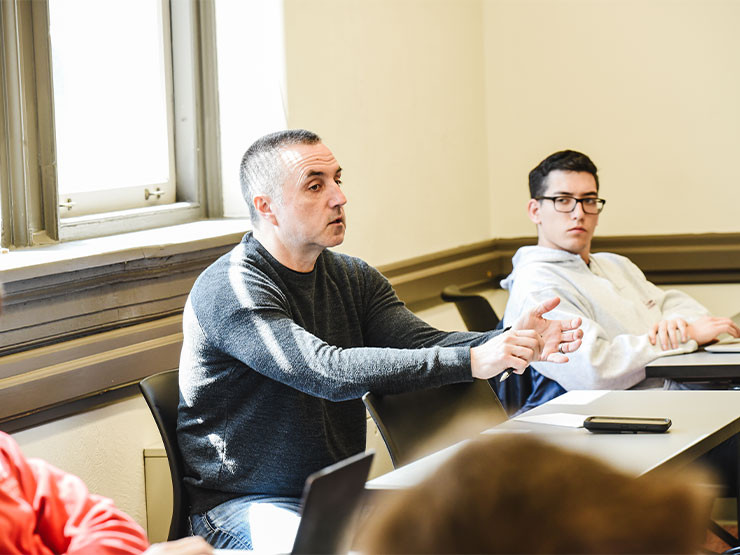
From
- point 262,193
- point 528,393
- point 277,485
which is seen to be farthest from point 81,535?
point 528,393

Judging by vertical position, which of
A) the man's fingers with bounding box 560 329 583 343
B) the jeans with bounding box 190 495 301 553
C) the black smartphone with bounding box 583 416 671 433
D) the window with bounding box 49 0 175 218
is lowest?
the jeans with bounding box 190 495 301 553

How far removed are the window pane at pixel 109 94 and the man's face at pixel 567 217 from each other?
136 centimetres

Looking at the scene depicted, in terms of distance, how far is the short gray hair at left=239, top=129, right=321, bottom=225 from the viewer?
268cm

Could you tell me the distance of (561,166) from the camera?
147 inches

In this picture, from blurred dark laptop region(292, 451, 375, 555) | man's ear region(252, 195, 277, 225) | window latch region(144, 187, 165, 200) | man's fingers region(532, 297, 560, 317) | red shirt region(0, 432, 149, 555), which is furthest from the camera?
window latch region(144, 187, 165, 200)

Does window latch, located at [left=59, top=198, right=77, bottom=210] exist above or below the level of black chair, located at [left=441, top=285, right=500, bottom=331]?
above

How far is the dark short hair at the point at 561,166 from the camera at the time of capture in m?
3.73

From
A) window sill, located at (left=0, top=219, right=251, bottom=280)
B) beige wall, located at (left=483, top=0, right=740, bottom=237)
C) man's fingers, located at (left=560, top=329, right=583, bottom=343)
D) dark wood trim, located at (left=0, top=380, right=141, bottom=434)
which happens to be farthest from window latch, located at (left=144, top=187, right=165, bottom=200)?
beige wall, located at (left=483, top=0, right=740, bottom=237)

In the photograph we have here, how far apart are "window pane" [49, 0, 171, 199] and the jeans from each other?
126 centimetres

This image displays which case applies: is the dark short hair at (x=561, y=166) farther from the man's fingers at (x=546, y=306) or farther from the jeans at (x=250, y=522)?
the jeans at (x=250, y=522)

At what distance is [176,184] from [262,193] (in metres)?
1.04

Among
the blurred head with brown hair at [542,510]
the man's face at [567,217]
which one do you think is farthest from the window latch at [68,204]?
the blurred head with brown hair at [542,510]

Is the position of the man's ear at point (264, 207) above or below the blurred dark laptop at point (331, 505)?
above

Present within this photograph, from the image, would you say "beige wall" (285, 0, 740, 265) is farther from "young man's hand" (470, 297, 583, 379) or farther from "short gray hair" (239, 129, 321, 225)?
"young man's hand" (470, 297, 583, 379)
